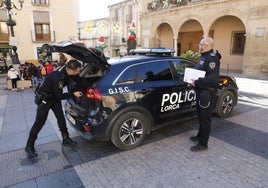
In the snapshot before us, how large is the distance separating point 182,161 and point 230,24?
638 inches

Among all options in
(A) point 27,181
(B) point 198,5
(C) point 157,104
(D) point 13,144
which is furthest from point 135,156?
(B) point 198,5

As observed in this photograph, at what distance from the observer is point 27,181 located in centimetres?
294

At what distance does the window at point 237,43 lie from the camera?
1630 centimetres

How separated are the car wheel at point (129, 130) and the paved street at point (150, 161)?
153mm

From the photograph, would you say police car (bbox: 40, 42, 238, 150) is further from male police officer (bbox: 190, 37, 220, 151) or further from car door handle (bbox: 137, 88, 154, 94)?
male police officer (bbox: 190, 37, 220, 151)

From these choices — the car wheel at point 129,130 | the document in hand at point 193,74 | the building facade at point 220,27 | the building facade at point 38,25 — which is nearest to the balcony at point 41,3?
the building facade at point 38,25

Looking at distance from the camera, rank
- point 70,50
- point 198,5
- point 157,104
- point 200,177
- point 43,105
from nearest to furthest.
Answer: point 200,177
point 70,50
point 43,105
point 157,104
point 198,5

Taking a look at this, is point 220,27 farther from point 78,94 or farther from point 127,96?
point 78,94

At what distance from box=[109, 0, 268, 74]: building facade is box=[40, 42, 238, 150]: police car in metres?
11.1

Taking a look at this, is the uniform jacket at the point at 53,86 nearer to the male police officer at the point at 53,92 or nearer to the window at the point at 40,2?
the male police officer at the point at 53,92

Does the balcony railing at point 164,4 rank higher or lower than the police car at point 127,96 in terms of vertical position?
higher

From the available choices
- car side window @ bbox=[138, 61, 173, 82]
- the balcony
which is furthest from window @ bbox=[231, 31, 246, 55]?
the balcony

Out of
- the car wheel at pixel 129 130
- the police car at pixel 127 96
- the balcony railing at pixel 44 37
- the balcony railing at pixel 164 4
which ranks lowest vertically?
the car wheel at pixel 129 130

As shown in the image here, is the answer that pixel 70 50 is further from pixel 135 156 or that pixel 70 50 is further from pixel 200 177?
pixel 200 177
